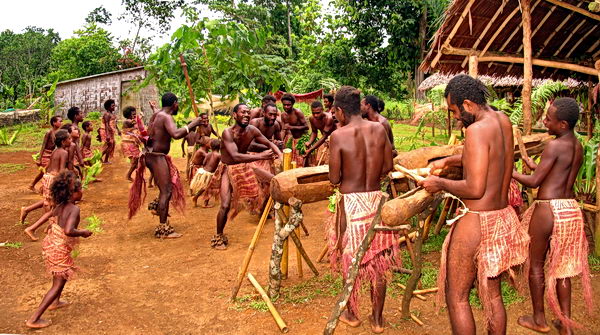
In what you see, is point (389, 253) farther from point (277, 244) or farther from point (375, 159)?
point (277, 244)

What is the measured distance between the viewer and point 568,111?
11.1ft

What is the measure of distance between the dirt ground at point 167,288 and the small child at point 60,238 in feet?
0.69

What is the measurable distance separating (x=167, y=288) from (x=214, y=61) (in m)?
4.64

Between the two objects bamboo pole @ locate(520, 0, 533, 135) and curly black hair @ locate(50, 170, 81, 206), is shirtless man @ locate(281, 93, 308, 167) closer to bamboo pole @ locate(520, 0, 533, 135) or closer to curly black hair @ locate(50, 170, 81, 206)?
bamboo pole @ locate(520, 0, 533, 135)

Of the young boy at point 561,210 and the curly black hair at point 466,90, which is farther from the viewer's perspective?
the young boy at point 561,210

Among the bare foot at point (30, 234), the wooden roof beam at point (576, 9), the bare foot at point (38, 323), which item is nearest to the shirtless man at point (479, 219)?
the bare foot at point (38, 323)

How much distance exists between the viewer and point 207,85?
8367 millimetres

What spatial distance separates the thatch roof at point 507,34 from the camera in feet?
19.1

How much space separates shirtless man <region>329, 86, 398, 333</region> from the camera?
3418mm

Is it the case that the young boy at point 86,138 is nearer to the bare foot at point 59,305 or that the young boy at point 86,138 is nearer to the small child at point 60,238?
the bare foot at point 59,305

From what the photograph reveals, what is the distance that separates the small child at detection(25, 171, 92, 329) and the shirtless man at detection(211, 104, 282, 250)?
2.08 m

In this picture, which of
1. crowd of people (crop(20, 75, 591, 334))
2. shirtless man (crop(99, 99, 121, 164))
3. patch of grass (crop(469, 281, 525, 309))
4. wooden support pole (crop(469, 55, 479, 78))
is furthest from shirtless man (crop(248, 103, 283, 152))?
shirtless man (crop(99, 99, 121, 164))

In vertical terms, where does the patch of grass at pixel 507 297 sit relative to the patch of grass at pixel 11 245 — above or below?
above

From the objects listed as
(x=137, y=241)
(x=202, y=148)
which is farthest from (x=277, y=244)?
(x=202, y=148)
